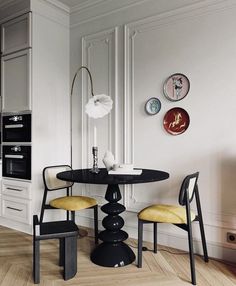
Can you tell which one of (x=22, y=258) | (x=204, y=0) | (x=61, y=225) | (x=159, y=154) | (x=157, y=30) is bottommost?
(x=22, y=258)

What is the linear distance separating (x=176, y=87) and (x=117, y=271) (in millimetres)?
1808

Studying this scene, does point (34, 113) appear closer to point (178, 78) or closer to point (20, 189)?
point (20, 189)

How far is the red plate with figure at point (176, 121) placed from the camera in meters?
2.68

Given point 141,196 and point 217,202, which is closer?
point 217,202

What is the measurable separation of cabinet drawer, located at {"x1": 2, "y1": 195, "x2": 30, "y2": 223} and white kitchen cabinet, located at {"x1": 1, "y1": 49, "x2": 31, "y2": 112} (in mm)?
1093

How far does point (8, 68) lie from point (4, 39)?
0.38 metres

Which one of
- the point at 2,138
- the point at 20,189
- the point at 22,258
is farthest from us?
the point at 2,138

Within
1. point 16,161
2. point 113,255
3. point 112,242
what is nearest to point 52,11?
point 16,161

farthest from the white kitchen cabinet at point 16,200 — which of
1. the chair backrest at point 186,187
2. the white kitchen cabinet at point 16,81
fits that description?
the chair backrest at point 186,187

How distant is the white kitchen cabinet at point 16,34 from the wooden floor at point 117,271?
226 centimetres

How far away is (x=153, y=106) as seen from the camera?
2875 millimetres

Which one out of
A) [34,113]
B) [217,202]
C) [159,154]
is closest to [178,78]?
[159,154]

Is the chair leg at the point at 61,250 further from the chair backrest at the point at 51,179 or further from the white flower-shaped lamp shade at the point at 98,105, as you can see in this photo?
the white flower-shaped lamp shade at the point at 98,105

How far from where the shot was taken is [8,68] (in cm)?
332
